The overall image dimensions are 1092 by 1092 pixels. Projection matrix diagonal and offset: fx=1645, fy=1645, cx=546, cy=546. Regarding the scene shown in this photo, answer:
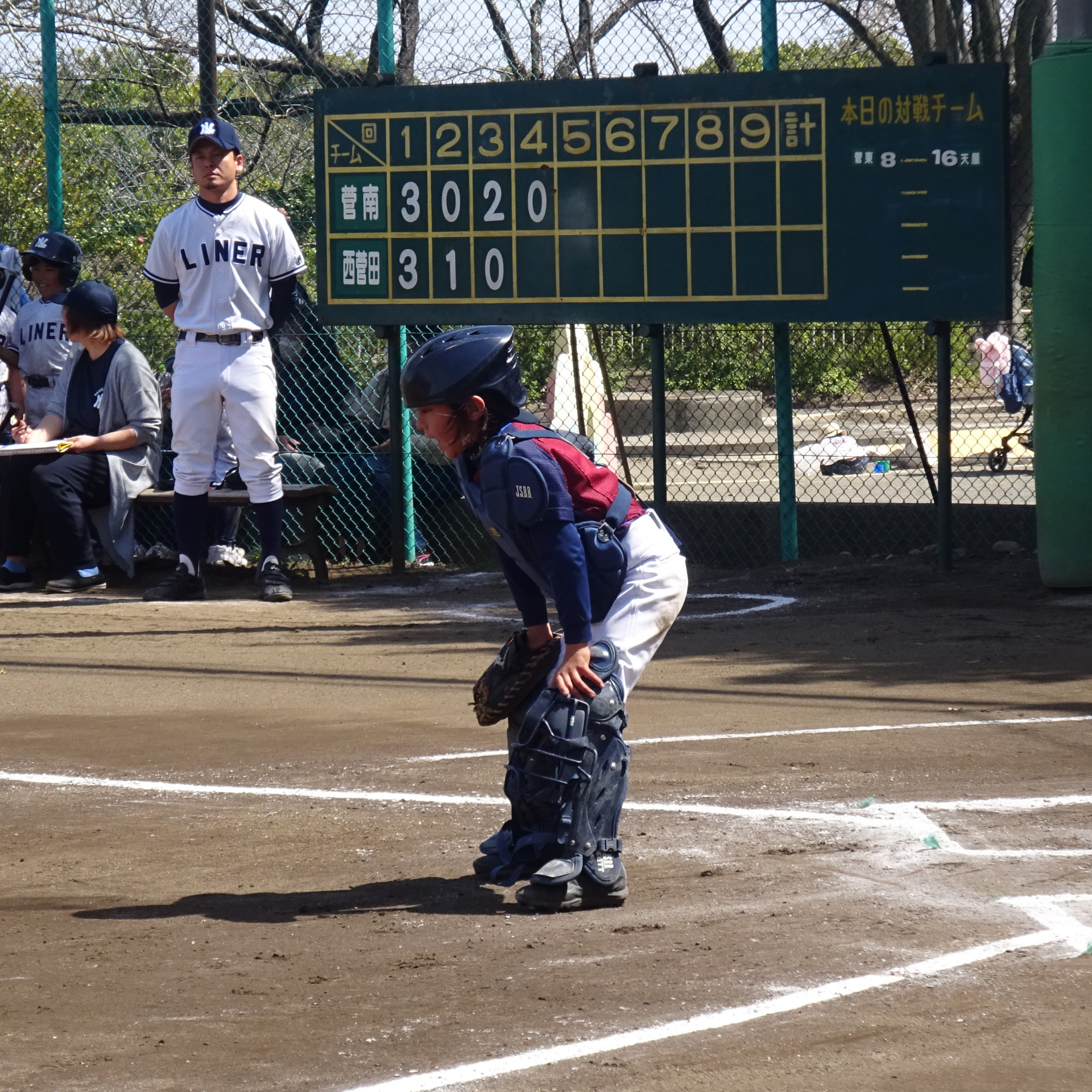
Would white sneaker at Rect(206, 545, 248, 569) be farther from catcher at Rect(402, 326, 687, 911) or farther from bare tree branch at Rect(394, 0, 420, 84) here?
Result: catcher at Rect(402, 326, 687, 911)

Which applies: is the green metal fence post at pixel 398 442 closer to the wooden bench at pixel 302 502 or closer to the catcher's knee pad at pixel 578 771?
the wooden bench at pixel 302 502

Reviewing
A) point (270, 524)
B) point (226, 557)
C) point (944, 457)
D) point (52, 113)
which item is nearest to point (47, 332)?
point (52, 113)

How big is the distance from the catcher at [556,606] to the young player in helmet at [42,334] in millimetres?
6590

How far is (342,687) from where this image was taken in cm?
705

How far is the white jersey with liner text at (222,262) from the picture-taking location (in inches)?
361

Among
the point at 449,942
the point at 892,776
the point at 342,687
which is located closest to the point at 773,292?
the point at 342,687

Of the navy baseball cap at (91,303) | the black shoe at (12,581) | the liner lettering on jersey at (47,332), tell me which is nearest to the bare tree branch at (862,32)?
the navy baseball cap at (91,303)

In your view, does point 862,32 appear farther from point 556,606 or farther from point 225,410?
point 556,606

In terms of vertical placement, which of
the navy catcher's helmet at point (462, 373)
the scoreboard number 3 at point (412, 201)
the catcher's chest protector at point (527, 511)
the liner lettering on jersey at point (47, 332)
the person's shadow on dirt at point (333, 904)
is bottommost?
the person's shadow on dirt at point (333, 904)

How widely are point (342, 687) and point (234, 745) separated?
1127 mm

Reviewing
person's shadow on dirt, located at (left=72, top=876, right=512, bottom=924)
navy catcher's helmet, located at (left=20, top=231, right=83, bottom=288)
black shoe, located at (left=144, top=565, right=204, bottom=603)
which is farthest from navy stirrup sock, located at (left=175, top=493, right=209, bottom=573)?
person's shadow on dirt, located at (left=72, top=876, right=512, bottom=924)

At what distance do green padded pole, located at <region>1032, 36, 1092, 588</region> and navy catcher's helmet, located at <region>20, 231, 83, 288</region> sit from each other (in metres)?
5.76

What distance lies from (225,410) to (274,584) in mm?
1030

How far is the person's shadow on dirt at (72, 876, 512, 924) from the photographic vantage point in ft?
13.2
